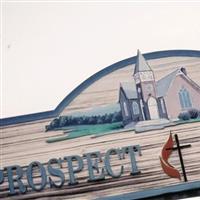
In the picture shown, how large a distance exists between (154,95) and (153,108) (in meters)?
0.12

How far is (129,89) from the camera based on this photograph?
389cm

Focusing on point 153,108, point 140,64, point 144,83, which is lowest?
point 153,108

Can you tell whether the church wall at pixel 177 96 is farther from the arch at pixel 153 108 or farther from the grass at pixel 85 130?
the grass at pixel 85 130

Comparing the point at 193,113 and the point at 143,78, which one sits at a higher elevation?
the point at 143,78

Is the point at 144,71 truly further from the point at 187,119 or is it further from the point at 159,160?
the point at 159,160

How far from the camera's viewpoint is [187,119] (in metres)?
3.86

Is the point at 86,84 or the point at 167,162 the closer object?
the point at 167,162

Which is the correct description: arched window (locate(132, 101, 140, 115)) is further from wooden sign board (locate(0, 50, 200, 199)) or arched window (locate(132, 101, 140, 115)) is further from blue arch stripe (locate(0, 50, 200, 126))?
blue arch stripe (locate(0, 50, 200, 126))

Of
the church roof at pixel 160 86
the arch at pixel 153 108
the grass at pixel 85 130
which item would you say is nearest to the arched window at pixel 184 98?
the church roof at pixel 160 86

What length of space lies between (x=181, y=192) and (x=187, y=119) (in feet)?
2.18

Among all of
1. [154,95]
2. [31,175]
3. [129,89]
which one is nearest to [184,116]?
[154,95]

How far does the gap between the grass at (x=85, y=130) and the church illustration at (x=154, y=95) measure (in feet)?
0.41

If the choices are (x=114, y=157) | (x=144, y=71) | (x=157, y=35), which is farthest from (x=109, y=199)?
(x=157, y=35)

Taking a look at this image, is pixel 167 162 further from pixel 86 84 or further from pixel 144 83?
pixel 86 84
